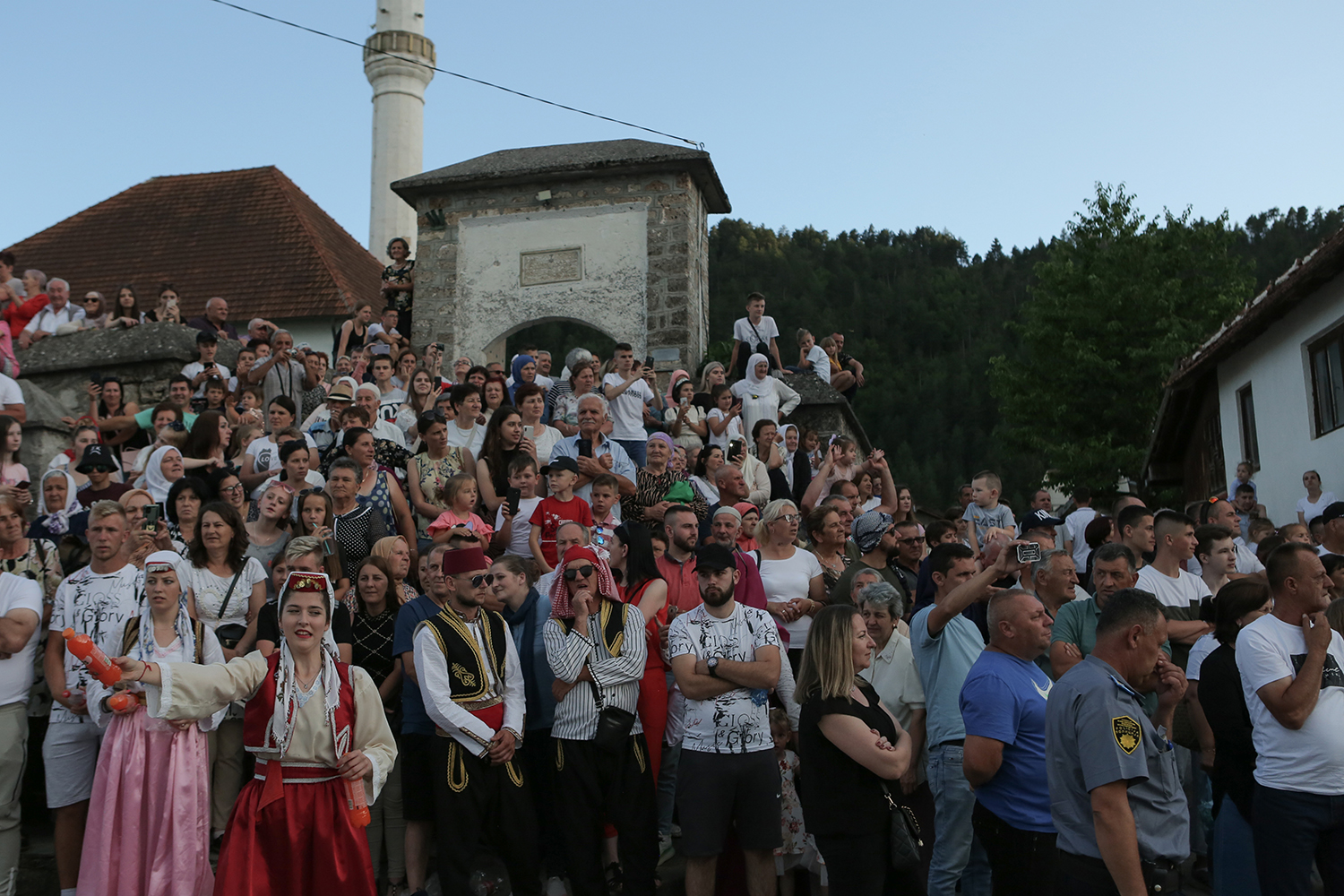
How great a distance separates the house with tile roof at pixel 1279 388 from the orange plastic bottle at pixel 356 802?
11157mm

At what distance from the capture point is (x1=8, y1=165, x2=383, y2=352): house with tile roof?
21594mm

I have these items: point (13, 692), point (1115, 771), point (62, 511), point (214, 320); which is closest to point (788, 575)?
point (1115, 771)

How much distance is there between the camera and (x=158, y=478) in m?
8.62

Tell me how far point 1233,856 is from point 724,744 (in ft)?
7.44

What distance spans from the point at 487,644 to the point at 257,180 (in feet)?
77.2

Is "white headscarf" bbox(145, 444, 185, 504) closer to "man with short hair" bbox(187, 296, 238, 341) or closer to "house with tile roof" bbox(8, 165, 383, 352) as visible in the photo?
"man with short hair" bbox(187, 296, 238, 341)

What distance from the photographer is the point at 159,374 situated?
41.4ft

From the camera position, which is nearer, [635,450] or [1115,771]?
[1115,771]

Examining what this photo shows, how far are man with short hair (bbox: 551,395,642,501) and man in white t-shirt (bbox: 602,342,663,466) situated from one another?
4.97ft

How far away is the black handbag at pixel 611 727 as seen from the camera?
5.55 meters

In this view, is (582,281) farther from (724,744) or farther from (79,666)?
(724,744)

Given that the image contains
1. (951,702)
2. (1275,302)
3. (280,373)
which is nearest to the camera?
(951,702)

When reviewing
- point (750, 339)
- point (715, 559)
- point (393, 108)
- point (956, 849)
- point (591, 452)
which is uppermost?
point (393, 108)

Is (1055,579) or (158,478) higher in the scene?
(158,478)
